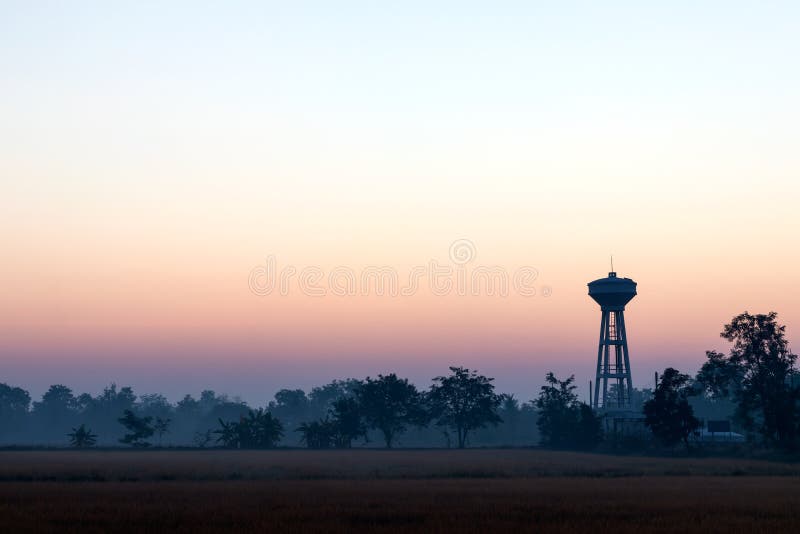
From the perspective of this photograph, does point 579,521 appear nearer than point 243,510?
Yes

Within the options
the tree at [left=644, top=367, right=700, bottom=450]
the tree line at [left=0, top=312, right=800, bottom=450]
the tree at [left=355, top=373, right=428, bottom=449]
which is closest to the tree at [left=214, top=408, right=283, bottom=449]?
the tree line at [left=0, top=312, right=800, bottom=450]

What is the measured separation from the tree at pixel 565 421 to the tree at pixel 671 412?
75.4 ft

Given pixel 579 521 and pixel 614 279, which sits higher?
pixel 614 279

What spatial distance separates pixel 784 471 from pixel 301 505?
1819 inches

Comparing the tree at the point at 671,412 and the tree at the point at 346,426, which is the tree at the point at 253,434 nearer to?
the tree at the point at 346,426

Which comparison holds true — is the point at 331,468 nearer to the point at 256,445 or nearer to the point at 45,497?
the point at 45,497

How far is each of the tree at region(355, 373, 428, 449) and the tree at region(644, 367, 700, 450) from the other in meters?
56.8

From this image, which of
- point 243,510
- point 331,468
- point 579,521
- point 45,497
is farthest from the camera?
point 331,468

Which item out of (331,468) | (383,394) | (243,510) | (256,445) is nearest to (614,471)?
(331,468)

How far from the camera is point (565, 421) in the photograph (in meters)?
136

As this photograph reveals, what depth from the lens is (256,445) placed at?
136m

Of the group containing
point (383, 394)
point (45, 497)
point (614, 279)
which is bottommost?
point (45, 497)

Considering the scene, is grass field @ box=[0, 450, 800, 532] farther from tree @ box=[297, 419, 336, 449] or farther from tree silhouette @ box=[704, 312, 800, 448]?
tree @ box=[297, 419, 336, 449]

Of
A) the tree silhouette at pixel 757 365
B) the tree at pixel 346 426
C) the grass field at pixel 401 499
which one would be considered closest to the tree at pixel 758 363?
the tree silhouette at pixel 757 365
